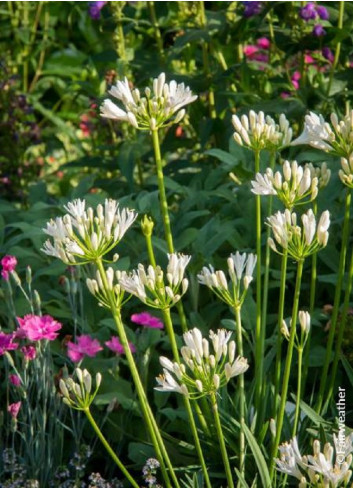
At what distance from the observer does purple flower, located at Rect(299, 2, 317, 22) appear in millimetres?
3458

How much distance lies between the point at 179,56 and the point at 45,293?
4.09ft

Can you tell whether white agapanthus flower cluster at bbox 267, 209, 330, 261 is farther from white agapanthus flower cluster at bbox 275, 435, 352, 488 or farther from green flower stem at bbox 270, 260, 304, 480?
white agapanthus flower cluster at bbox 275, 435, 352, 488

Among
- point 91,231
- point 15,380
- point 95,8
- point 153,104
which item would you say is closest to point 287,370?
point 91,231

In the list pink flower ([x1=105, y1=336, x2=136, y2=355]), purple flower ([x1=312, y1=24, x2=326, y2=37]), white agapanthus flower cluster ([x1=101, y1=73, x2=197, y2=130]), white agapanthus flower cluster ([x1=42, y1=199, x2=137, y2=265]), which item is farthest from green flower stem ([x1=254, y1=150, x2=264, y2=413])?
purple flower ([x1=312, y1=24, x2=326, y2=37])

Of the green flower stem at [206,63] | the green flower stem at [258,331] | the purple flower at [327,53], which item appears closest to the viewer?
the green flower stem at [258,331]

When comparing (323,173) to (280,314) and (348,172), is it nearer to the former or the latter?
(348,172)

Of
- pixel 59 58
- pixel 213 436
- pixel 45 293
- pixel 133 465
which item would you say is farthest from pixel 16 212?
pixel 59 58

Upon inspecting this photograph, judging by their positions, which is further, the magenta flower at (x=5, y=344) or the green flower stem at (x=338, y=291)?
the magenta flower at (x=5, y=344)

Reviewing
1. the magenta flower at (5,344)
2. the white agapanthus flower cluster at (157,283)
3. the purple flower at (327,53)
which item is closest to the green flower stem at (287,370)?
the white agapanthus flower cluster at (157,283)

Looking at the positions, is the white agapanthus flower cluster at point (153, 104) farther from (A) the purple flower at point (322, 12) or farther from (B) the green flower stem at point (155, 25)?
(B) the green flower stem at point (155, 25)

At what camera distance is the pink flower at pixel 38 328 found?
2455 millimetres

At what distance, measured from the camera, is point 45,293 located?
3180mm

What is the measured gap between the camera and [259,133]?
2070 mm

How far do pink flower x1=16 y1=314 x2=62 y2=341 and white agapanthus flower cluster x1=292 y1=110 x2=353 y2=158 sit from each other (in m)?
Result: 0.83
